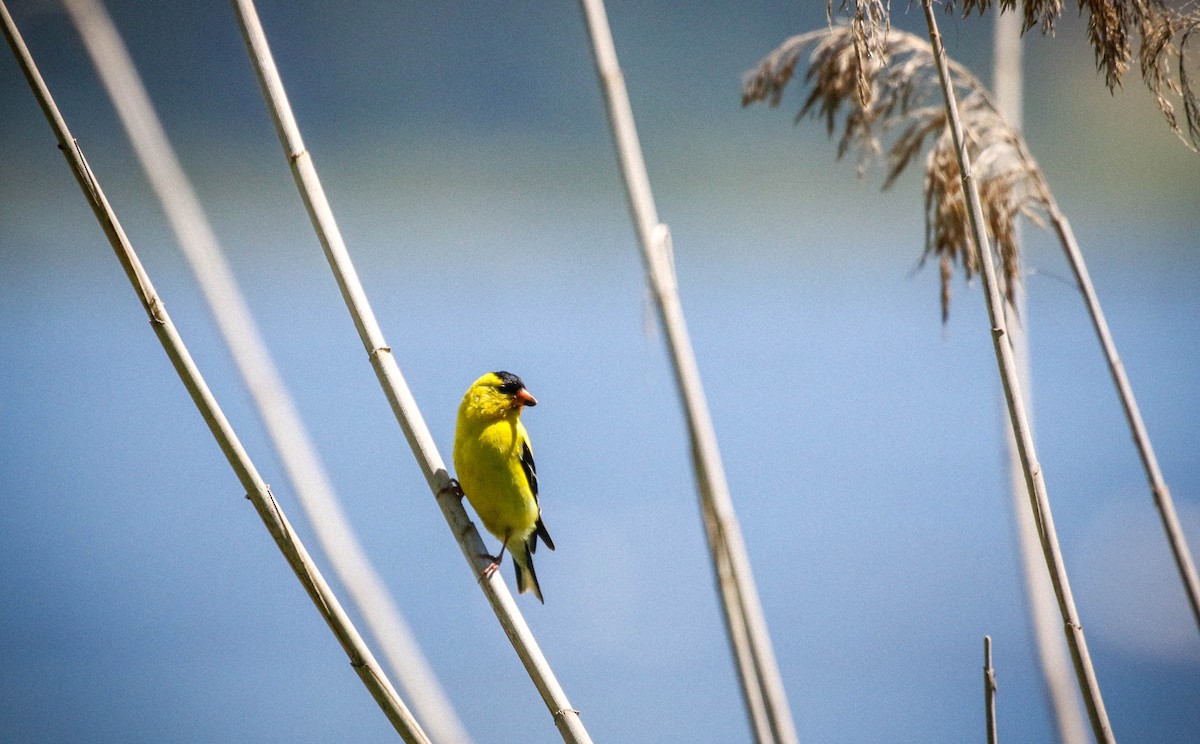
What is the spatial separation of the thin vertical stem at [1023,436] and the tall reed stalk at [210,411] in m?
1.27

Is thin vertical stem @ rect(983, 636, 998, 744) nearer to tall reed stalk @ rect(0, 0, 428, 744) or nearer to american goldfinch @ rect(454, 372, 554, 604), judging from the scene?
tall reed stalk @ rect(0, 0, 428, 744)

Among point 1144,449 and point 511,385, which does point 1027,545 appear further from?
point 511,385

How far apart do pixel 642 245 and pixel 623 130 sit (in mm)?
172

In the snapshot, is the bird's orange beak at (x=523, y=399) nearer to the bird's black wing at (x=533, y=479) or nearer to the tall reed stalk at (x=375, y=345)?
the bird's black wing at (x=533, y=479)

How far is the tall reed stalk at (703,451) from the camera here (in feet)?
3.74

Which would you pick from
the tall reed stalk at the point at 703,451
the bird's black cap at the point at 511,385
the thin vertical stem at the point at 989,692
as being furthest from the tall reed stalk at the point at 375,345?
the bird's black cap at the point at 511,385

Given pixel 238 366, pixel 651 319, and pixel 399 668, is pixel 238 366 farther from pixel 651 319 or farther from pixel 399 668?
pixel 651 319

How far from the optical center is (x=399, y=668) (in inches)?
73.2

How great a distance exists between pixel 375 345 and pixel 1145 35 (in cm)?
178

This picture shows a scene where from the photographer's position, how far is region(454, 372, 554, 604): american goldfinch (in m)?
3.06

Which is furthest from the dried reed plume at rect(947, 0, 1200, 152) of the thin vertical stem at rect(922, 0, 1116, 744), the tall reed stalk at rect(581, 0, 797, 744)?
the tall reed stalk at rect(581, 0, 797, 744)

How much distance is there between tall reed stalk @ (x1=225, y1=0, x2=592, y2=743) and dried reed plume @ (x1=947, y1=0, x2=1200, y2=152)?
4.67 feet

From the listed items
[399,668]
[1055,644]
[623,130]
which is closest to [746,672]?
[623,130]

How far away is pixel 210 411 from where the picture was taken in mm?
1481
